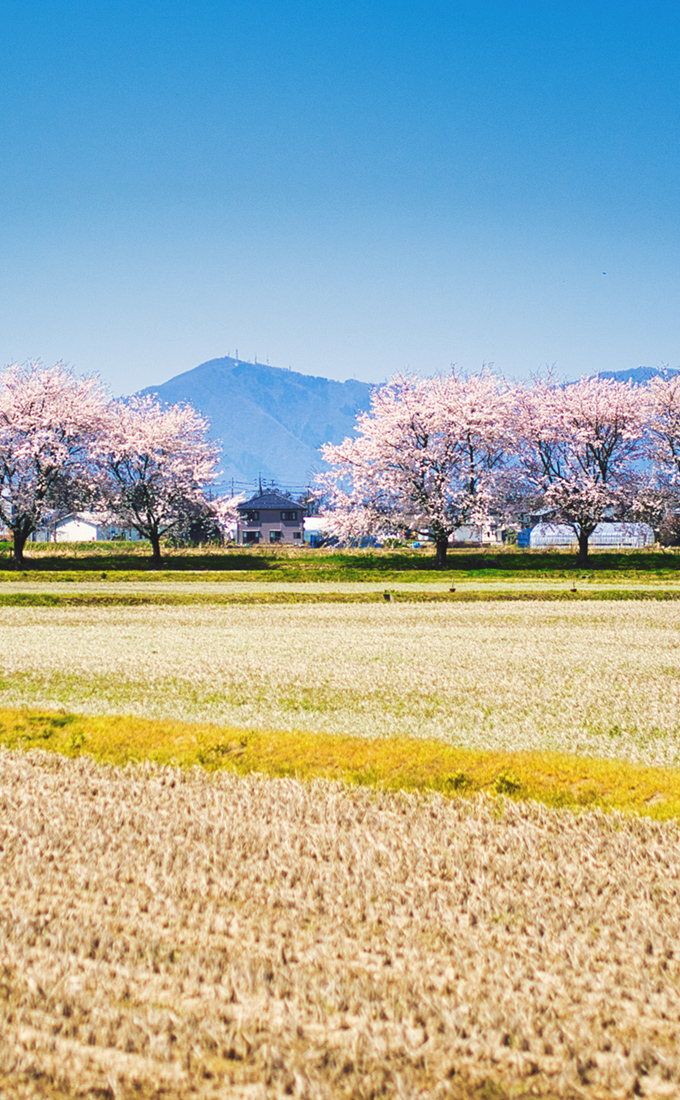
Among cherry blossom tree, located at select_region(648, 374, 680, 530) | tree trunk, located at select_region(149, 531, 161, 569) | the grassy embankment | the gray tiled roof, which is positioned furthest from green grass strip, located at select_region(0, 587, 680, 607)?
the gray tiled roof

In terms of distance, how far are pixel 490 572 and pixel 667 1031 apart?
45.1 m

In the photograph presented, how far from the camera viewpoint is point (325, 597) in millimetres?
33688

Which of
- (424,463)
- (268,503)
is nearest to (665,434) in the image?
(424,463)

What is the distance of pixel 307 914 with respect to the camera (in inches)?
202

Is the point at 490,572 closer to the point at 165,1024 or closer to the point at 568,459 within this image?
the point at 568,459

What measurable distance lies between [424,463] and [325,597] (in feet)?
92.1

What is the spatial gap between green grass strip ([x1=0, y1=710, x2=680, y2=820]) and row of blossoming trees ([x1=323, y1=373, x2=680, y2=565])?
49.1 metres

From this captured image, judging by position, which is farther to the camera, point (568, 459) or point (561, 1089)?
point (568, 459)

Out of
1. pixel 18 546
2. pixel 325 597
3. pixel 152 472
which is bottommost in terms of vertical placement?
pixel 325 597

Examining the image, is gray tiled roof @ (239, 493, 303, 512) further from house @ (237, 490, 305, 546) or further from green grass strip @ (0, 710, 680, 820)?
green grass strip @ (0, 710, 680, 820)

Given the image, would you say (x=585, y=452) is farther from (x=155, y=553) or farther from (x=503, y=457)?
(x=155, y=553)

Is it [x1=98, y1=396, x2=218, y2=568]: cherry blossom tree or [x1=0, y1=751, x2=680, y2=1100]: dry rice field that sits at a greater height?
[x1=98, y1=396, x2=218, y2=568]: cherry blossom tree

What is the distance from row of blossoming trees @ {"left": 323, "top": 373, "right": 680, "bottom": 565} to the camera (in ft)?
196

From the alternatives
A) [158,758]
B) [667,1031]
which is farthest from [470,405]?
[667,1031]
